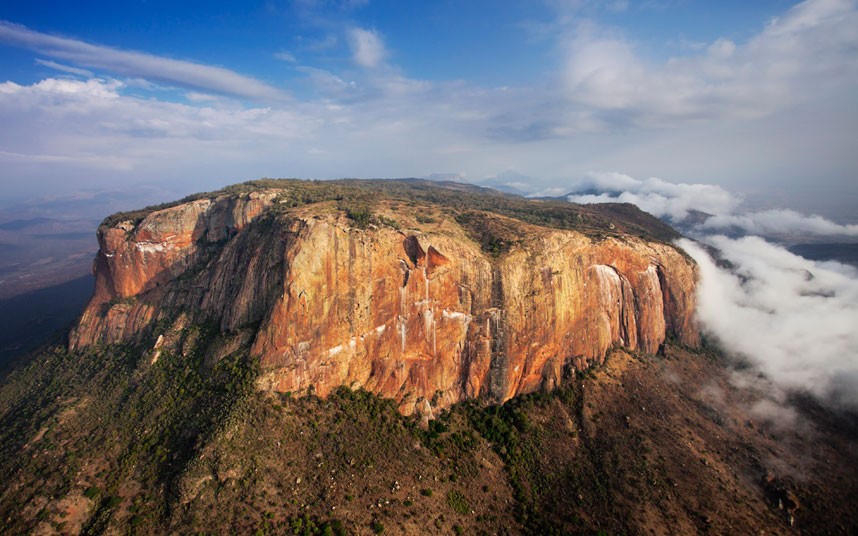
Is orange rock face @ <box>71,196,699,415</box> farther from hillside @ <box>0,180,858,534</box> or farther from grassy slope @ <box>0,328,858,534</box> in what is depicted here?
grassy slope @ <box>0,328,858,534</box>

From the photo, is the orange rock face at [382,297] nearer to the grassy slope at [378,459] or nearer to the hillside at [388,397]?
the hillside at [388,397]

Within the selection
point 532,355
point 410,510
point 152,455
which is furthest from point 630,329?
point 152,455

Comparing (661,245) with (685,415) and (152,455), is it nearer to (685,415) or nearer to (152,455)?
(685,415)

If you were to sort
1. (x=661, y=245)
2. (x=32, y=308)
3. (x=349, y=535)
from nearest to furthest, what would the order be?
1. (x=349, y=535)
2. (x=661, y=245)
3. (x=32, y=308)

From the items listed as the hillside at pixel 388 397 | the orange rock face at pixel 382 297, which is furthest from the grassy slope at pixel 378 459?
the orange rock face at pixel 382 297

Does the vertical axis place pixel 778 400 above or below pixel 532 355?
below

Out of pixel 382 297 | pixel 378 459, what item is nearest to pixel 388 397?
pixel 378 459

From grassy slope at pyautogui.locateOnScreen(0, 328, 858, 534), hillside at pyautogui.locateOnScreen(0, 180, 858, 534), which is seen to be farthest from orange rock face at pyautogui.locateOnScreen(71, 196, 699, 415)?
grassy slope at pyautogui.locateOnScreen(0, 328, 858, 534)
